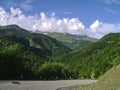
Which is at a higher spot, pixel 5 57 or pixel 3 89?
pixel 5 57

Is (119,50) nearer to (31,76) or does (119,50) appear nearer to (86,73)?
(86,73)

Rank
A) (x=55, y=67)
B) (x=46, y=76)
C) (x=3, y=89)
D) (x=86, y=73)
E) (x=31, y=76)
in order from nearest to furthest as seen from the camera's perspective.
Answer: (x=3, y=89), (x=31, y=76), (x=46, y=76), (x=55, y=67), (x=86, y=73)

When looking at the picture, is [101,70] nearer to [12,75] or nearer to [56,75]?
[56,75]

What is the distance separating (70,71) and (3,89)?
90.8 m

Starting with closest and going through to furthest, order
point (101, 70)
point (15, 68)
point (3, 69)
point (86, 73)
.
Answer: point (3, 69)
point (15, 68)
point (101, 70)
point (86, 73)

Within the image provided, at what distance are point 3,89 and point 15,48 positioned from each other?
5984 cm

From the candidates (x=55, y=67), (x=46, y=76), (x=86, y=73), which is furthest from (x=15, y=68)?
(x=86, y=73)

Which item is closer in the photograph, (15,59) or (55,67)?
(15,59)

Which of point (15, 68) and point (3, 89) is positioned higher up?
point (15, 68)

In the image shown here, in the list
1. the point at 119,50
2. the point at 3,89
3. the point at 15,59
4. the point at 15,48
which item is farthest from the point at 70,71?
the point at 3,89

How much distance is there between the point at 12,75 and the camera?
2891 inches

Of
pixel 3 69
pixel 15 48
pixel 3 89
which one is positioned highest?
pixel 15 48

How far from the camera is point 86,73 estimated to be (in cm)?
13688

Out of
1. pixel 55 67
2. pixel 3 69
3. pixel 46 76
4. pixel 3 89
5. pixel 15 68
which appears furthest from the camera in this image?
pixel 55 67
